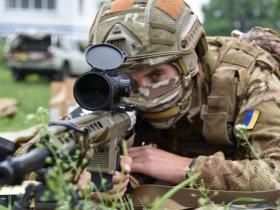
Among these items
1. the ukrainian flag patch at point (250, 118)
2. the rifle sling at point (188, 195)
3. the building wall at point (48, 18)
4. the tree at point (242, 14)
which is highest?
the ukrainian flag patch at point (250, 118)

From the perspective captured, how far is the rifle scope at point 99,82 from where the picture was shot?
9.45ft

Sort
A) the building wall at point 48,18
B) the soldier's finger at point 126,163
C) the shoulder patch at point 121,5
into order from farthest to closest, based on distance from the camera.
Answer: the building wall at point 48,18, the shoulder patch at point 121,5, the soldier's finger at point 126,163

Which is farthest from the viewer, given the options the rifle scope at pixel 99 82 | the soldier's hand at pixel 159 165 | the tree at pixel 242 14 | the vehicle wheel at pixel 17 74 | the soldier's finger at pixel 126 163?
the tree at pixel 242 14

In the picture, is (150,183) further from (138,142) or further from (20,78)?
(20,78)

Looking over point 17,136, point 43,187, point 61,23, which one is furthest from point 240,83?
point 61,23

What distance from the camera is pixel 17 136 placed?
5418 millimetres

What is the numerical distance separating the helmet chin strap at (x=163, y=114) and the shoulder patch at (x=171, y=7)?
0.46 metres

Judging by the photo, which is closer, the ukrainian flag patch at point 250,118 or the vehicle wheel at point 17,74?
the ukrainian flag patch at point 250,118

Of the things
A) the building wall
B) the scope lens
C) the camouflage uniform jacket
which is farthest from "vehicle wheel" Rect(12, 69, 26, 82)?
the scope lens

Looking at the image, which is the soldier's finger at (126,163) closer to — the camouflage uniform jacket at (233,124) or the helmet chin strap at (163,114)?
the camouflage uniform jacket at (233,124)

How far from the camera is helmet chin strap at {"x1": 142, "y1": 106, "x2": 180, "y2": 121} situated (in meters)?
3.69

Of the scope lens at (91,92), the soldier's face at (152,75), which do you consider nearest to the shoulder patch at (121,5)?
the soldier's face at (152,75)

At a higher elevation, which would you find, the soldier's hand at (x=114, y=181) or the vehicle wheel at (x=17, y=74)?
the soldier's hand at (x=114, y=181)

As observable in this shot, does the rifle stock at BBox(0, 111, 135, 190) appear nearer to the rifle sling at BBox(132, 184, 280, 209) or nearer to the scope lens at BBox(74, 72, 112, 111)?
the scope lens at BBox(74, 72, 112, 111)
